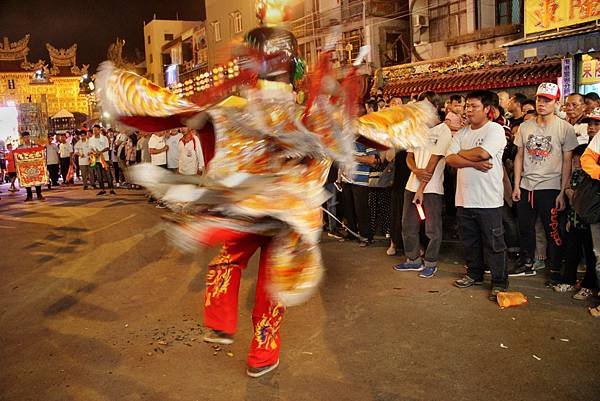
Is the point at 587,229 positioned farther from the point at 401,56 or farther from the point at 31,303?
the point at 401,56

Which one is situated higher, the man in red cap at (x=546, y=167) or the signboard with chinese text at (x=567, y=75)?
the signboard with chinese text at (x=567, y=75)

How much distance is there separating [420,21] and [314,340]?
15892 mm

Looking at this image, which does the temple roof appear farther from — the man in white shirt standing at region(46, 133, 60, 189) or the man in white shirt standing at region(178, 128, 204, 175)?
the man in white shirt standing at region(178, 128, 204, 175)

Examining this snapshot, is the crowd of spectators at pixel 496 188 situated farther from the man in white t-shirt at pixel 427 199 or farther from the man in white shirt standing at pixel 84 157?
the man in white shirt standing at pixel 84 157

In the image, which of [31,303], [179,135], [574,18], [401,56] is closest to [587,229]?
[31,303]

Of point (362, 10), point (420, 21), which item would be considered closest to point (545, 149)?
point (420, 21)

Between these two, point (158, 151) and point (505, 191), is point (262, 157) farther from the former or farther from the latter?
point (158, 151)

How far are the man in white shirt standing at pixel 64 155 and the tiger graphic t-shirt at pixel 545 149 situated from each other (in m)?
17.1

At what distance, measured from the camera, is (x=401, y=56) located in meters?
20.0

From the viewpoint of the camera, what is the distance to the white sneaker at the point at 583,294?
463cm

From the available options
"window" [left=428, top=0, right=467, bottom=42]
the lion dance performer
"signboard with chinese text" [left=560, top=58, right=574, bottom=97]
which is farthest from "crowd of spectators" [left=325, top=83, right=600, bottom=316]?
"window" [left=428, top=0, right=467, bottom=42]

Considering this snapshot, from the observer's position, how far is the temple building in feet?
132

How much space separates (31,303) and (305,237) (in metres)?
3.63

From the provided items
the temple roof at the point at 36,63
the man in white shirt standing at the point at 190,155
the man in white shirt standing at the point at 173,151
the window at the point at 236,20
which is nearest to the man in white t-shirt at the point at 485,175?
the man in white shirt standing at the point at 190,155
